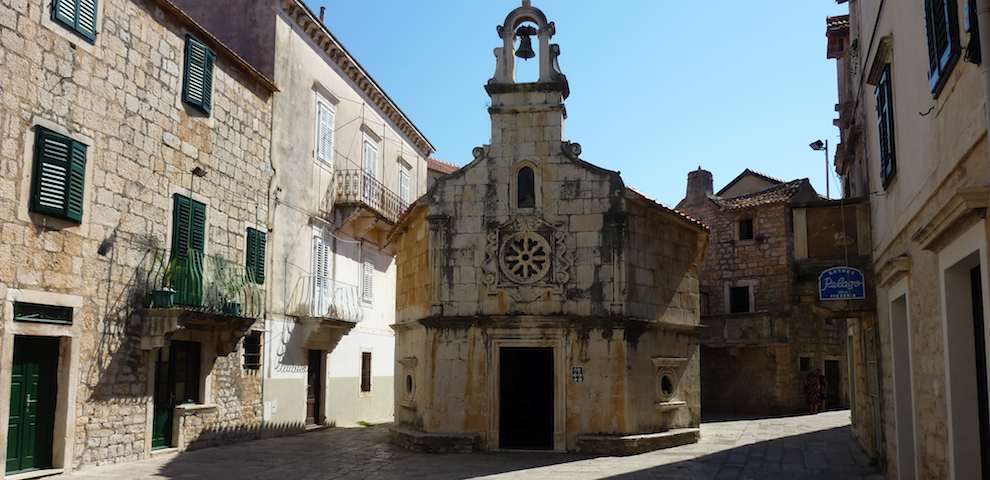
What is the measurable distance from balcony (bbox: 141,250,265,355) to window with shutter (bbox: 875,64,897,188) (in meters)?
11.9

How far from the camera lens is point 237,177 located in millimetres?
18938

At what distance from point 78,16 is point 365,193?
12.2m

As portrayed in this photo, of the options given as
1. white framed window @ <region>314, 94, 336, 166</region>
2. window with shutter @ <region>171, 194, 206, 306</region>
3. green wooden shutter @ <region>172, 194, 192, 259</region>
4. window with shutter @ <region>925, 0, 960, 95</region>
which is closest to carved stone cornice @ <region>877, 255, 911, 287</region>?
window with shutter @ <region>925, 0, 960, 95</region>

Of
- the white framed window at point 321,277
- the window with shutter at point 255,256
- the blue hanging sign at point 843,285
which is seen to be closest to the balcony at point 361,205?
the white framed window at point 321,277

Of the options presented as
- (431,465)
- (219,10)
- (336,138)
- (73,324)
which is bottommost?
(431,465)

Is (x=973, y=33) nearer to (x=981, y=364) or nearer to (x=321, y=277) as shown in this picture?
(x=981, y=364)

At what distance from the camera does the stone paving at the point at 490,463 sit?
45.6 feet

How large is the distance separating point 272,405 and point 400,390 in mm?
3353

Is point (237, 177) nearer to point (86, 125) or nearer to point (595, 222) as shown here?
point (86, 125)

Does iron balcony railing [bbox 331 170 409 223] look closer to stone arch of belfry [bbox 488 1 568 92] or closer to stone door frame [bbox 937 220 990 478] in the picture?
stone arch of belfry [bbox 488 1 568 92]

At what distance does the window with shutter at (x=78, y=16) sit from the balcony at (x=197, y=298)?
424 cm

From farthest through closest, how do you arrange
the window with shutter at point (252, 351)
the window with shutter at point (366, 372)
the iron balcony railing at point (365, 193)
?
the window with shutter at point (366, 372), the iron balcony railing at point (365, 193), the window with shutter at point (252, 351)

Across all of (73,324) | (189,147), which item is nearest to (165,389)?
(73,324)

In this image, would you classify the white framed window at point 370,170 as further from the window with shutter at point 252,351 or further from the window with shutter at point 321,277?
the window with shutter at point 252,351
